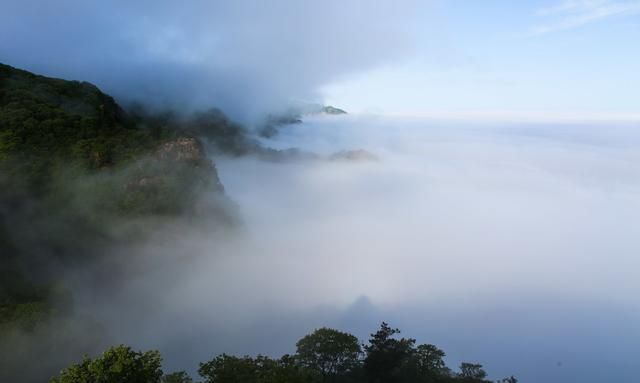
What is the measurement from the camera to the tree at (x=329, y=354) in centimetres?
5834

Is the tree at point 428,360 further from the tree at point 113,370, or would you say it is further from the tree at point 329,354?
the tree at point 113,370

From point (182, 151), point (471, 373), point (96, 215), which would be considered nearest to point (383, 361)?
point (471, 373)

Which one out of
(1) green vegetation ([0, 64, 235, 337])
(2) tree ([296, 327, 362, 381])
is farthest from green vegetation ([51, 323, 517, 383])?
(1) green vegetation ([0, 64, 235, 337])

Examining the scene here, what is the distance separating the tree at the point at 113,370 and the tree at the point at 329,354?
2846 cm

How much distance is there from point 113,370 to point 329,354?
33489mm

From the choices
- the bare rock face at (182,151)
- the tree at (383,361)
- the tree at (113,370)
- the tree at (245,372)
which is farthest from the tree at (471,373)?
the bare rock face at (182,151)

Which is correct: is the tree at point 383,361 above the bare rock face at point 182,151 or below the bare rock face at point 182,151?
below

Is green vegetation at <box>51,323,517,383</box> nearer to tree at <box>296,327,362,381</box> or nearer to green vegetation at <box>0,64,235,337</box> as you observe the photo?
tree at <box>296,327,362,381</box>

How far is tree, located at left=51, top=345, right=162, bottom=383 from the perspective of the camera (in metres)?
32.2

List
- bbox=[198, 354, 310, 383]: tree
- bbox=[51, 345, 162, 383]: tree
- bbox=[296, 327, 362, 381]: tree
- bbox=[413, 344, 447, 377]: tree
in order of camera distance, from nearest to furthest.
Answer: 1. bbox=[51, 345, 162, 383]: tree
2. bbox=[198, 354, 310, 383]: tree
3. bbox=[413, 344, 447, 377]: tree
4. bbox=[296, 327, 362, 381]: tree

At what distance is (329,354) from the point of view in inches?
2314

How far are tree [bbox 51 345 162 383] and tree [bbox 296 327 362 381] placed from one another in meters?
28.5

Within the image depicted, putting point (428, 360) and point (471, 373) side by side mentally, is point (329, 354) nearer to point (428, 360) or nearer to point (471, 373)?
point (428, 360)

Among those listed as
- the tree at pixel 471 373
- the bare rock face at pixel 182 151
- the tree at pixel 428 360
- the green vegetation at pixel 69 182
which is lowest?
the tree at pixel 471 373
